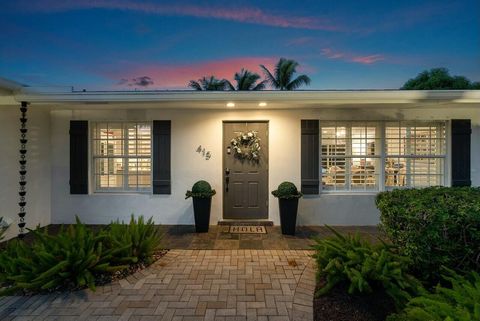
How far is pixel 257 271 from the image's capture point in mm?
3256

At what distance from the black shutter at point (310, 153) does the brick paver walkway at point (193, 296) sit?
2105 mm

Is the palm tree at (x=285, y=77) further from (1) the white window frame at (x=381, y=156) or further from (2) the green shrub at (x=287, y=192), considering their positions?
(2) the green shrub at (x=287, y=192)

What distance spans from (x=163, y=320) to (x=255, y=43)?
10.0m

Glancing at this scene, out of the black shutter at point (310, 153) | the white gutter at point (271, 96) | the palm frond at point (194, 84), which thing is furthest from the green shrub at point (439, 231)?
the palm frond at point (194, 84)

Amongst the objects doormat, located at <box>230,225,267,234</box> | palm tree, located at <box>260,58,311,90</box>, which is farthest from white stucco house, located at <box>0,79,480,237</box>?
palm tree, located at <box>260,58,311,90</box>

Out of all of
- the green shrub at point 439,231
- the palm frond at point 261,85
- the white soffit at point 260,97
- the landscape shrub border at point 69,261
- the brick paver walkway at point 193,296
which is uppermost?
the palm frond at point 261,85

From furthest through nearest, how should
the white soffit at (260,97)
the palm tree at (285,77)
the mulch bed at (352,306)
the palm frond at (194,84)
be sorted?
the palm frond at (194,84), the palm tree at (285,77), the white soffit at (260,97), the mulch bed at (352,306)

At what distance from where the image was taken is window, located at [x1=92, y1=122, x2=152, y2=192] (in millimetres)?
5609

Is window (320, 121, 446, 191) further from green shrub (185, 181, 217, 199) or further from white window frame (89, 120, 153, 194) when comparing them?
white window frame (89, 120, 153, 194)

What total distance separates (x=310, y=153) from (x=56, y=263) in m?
4.40

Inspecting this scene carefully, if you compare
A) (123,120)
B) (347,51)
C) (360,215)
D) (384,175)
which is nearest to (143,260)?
(123,120)

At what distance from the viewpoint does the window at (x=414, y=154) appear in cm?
547

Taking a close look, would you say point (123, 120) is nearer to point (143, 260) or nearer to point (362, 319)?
point (143, 260)

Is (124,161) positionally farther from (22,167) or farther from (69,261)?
(69,261)
